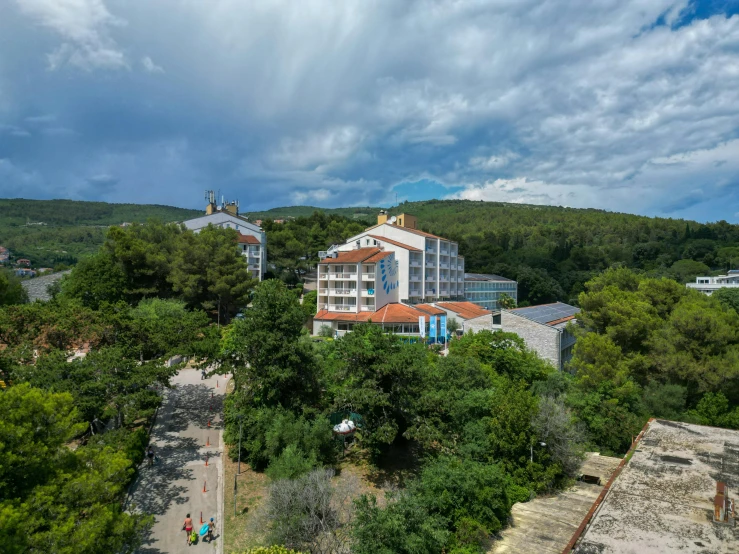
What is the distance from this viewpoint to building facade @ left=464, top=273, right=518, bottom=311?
74750 mm

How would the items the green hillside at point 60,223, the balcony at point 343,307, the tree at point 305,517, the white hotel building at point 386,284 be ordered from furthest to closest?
the green hillside at point 60,223 < the balcony at point 343,307 < the white hotel building at point 386,284 < the tree at point 305,517

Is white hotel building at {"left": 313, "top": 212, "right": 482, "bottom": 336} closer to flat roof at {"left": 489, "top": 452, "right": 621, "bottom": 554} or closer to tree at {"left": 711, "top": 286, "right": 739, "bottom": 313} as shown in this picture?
flat roof at {"left": 489, "top": 452, "right": 621, "bottom": 554}

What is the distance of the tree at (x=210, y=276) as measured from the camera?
1811 inches

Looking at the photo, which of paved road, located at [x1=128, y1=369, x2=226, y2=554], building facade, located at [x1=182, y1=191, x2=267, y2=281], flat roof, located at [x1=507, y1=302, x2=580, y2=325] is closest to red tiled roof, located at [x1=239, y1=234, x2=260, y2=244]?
building facade, located at [x1=182, y1=191, x2=267, y2=281]

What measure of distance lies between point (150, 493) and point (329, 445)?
842 centimetres

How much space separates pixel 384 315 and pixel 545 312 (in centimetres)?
1632

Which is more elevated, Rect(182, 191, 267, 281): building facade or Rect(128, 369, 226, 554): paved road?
Rect(182, 191, 267, 281): building facade

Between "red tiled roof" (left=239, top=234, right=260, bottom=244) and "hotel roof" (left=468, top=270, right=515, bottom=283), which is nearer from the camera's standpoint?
"red tiled roof" (left=239, top=234, right=260, bottom=244)

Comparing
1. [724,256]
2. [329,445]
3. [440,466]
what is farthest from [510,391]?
[724,256]

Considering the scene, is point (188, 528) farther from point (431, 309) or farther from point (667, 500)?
point (431, 309)

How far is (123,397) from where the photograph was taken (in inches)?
835

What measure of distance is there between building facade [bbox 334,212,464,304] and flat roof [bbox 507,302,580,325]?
628 inches

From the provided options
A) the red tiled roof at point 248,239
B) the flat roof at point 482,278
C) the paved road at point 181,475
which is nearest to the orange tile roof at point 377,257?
the paved road at point 181,475

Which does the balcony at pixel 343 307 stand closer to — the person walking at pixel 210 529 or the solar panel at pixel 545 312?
the solar panel at pixel 545 312
